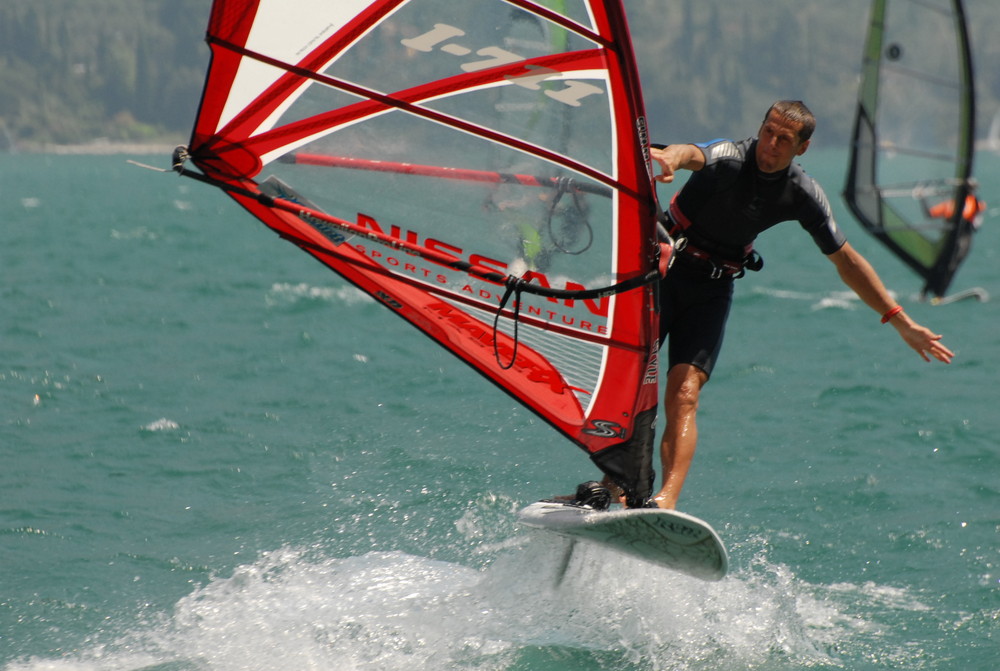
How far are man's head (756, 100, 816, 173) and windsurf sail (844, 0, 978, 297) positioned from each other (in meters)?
10.3

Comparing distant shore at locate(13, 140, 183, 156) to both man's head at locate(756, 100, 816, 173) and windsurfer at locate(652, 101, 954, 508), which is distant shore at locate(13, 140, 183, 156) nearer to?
windsurfer at locate(652, 101, 954, 508)

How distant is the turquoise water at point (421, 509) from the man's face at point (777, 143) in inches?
60.9

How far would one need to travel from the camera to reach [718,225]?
174 inches

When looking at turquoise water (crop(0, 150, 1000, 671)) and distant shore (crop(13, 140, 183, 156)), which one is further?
distant shore (crop(13, 140, 183, 156))

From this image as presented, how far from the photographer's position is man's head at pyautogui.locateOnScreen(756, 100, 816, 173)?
4.07 m

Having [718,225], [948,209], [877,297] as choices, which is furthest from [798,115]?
[948,209]

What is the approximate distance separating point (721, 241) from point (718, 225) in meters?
0.07

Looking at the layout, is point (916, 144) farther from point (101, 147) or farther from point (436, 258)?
point (101, 147)

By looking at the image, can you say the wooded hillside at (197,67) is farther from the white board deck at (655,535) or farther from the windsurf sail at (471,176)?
the white board deck at (655,535)

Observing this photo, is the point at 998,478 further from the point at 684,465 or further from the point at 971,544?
the point at 684,465

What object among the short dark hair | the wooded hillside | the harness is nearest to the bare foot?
the harness

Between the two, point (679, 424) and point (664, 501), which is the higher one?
point (679, 424)

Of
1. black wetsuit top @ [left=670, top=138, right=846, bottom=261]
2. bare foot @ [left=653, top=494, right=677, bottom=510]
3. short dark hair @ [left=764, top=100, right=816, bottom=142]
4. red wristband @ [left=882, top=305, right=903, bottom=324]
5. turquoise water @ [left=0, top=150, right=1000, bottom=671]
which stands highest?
short dark hair @ [left=764, top=100, right=816, bottom=142]

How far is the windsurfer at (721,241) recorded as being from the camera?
4.20 metres
